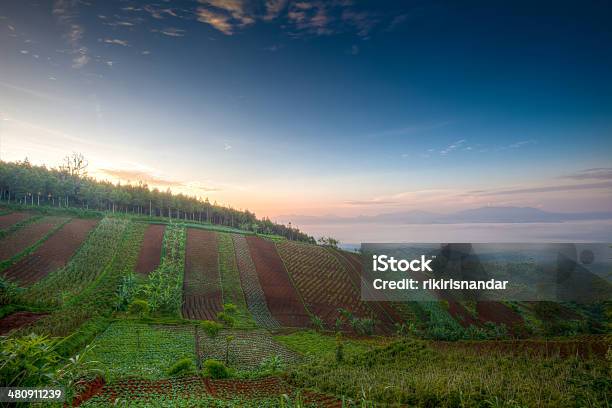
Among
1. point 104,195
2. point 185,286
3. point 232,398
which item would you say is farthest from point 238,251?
point 104,195

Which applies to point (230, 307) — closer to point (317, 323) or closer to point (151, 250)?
point (317, 323)

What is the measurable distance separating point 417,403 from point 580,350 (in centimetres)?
1264

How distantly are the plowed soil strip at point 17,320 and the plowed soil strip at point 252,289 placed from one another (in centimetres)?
1257

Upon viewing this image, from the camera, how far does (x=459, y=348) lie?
678 inches

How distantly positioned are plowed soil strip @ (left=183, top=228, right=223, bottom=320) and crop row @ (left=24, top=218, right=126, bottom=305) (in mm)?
6701

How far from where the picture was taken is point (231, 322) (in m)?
16.5

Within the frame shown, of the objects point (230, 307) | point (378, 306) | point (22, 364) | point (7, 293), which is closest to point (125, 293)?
point (7, 293)

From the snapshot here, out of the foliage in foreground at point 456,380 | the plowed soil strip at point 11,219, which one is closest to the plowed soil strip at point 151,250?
the plowed soil strip at point 11,219

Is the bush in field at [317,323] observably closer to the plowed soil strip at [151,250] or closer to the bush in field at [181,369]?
the bush in field at [181,369]

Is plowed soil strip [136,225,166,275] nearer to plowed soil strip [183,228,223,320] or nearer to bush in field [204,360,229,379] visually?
plowed soil strip [183,228,223,320]

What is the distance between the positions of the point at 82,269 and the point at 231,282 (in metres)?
11.6

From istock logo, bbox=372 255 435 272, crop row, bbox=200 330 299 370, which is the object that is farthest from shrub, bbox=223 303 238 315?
istock logo, bbox=372 255 435 272

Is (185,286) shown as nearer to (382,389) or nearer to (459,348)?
(459,348)

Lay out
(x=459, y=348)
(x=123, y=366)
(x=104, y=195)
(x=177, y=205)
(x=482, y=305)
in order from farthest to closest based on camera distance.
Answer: (x=177, y=205)
(x=104, y=195)
(x=482, y=305)
(x=459, y=348)
(x=123, y=366)
